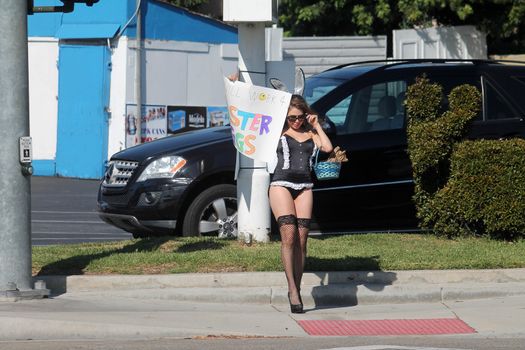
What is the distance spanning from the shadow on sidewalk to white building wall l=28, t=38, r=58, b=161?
14301mm

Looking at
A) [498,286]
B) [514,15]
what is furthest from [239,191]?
[514,15]

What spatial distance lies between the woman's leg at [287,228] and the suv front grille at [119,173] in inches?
118

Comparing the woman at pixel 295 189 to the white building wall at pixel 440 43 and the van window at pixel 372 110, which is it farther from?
the white building wall at pixel 440 43

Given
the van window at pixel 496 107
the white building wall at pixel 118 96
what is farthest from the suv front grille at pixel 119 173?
the white building wall at pixel 118 96

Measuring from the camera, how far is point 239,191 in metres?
10.8

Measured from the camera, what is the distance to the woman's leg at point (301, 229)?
343 inches

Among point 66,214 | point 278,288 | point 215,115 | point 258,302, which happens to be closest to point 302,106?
point 278,288

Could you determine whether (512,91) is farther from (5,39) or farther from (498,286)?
(5,39)

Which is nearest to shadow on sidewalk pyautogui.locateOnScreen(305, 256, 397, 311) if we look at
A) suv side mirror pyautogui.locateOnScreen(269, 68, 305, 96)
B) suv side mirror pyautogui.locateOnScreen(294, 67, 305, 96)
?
suv side mirror pyautogui.locateOnScreen(269, 68, 305, 96)

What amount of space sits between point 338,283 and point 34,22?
50.6ft

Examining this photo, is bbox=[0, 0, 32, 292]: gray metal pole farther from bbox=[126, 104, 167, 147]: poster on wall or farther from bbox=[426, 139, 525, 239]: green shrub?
bbox=[126, 104, 167, 147]: poster on wall

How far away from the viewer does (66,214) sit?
1673 centimetres

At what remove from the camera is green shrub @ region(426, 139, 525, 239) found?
1085 cm

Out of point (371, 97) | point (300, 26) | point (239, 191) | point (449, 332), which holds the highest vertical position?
point (300, 26)
